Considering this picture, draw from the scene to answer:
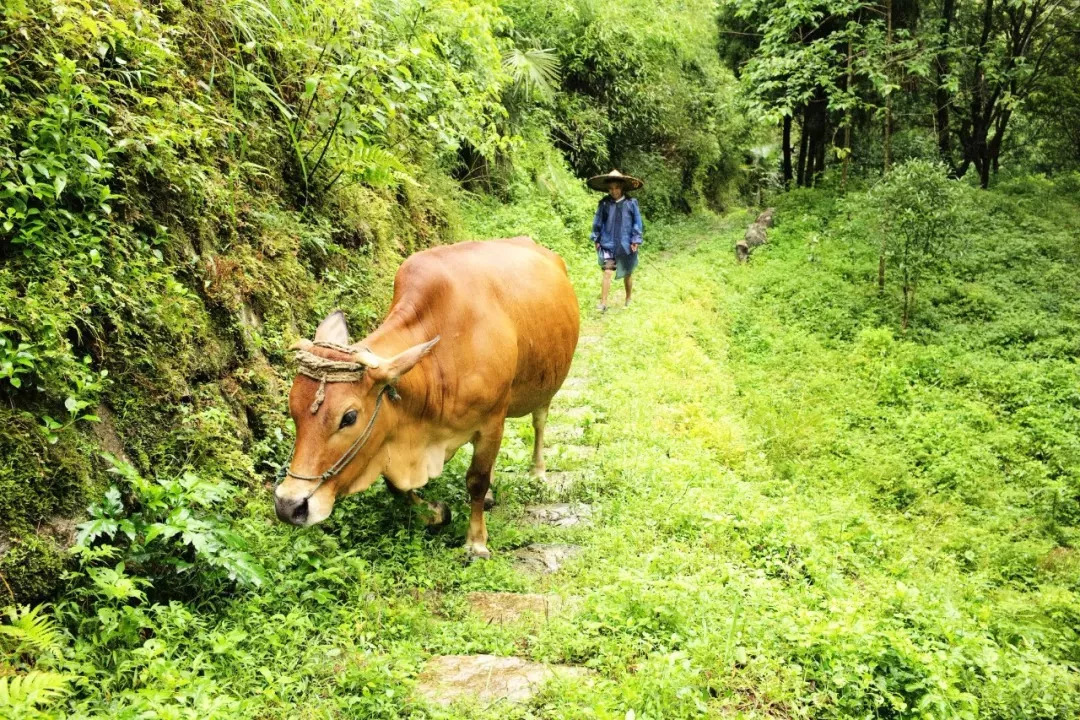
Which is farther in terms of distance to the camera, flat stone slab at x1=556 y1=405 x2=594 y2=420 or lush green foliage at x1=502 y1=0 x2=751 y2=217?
lush green foliage at x1=502 y1=0 x2=751 y2=217

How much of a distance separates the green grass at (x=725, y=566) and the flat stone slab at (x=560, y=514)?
11cm

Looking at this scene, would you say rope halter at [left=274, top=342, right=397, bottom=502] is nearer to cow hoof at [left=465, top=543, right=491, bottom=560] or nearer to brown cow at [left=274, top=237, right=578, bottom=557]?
brown cow at [left=274, top=237, right=578, bottom=557]

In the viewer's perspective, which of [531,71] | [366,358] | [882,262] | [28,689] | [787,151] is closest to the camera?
[28,689]

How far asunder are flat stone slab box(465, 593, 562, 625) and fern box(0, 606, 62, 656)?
1946 mm

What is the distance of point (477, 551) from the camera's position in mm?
4539

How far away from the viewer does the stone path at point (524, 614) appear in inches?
127

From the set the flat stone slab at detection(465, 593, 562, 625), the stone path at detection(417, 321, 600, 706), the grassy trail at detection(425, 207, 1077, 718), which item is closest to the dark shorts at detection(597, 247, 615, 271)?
the grassy trail at detection(425, 207, 1077, 718)

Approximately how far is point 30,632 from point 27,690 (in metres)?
0.28

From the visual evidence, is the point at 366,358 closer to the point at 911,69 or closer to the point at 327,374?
the point at 327,374

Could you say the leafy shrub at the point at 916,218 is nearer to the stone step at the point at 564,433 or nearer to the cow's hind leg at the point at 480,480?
the stone step at the point at 564,433

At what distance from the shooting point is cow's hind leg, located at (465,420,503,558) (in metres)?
4.61

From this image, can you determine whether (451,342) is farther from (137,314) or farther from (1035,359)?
(1035,359)

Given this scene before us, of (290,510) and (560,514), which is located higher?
(290,510)

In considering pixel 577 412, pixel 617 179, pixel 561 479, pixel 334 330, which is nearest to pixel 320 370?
pixel 334 330
